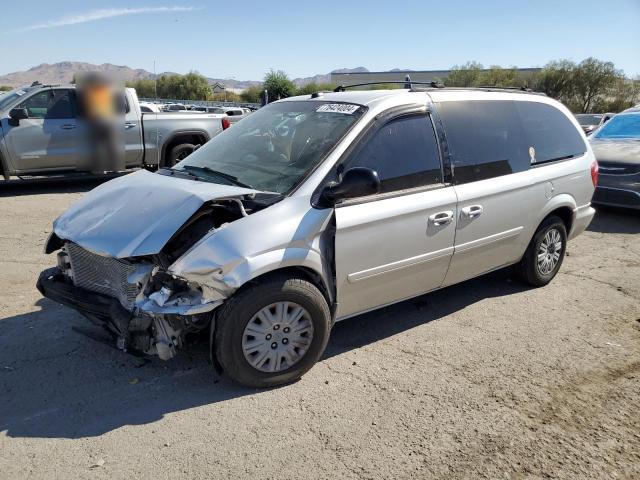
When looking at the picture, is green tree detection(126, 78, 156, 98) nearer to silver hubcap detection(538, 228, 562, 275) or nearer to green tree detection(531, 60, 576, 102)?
green tree detection(531, 60, 576, 102)

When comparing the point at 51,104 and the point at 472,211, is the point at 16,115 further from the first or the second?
the point at 472,211

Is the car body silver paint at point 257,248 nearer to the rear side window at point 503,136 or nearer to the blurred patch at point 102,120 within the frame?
the rear side window at point 503,136

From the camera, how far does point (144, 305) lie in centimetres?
303

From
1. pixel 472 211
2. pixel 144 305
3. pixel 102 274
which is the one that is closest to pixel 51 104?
pixel 102 274

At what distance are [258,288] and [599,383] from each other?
247 centimetres

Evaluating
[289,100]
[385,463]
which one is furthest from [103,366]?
[289,100]

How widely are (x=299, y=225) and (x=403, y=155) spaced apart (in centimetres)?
109

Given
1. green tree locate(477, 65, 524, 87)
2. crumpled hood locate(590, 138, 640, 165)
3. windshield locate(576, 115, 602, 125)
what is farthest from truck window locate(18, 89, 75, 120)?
green tree locate(477, 65, 524, 87)

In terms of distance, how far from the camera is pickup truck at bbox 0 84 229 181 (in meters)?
9.36

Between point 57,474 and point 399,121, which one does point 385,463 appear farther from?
point 399,121

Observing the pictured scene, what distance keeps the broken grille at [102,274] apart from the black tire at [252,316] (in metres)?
0.61

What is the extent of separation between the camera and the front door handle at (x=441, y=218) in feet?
12.8

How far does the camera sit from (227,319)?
10.2ft

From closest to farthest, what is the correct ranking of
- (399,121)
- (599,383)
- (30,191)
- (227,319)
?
1. (227,319)
2. (599,383)
3. (399,121)
4. (30,191)
